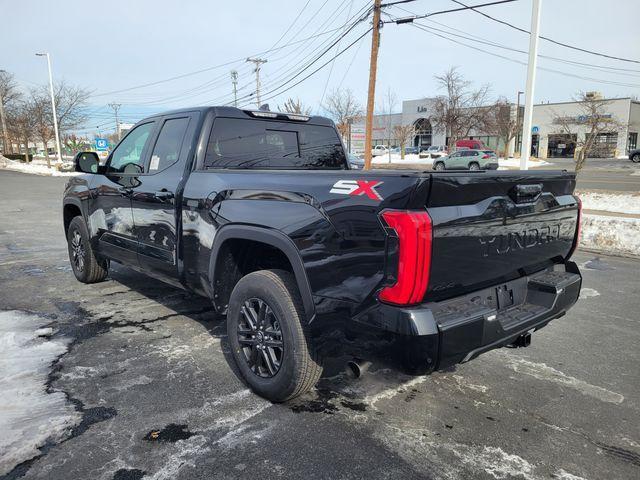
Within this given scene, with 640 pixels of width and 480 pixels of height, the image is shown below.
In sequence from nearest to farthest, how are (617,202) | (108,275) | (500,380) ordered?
(500,380) → (108,275) → (617,202)

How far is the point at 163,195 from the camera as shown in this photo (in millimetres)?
3906

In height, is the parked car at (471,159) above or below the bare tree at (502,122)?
below

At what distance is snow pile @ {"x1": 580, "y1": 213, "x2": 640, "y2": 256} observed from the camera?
8.21 meters

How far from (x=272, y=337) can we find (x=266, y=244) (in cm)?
59

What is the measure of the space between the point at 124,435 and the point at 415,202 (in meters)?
2.09

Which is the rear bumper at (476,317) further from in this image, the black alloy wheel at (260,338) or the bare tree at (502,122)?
the bare tree at (502,122)

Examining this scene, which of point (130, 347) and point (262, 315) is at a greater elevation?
point (262, 315)

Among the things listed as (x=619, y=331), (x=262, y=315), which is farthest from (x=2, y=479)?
(x=619, y=331)

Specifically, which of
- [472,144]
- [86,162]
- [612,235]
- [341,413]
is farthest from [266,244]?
[472,144]

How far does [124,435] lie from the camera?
2.75 meters

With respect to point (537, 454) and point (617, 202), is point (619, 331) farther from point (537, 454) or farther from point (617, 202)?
point (617, 202)

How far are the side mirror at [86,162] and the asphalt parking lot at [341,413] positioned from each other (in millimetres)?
1484

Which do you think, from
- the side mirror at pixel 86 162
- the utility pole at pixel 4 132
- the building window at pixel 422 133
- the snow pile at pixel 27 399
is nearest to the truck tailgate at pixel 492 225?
the snow pile at pixel 27 399

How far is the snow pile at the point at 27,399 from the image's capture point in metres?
2.64
